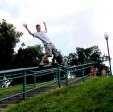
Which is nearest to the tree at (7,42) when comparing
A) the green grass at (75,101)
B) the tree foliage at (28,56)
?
the tree foliage at (28,56)

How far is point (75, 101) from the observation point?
12.7m

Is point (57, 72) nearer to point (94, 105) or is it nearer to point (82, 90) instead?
point (82, 90)

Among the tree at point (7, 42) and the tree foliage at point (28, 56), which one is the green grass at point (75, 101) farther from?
the tree foliage at point (28, 56)

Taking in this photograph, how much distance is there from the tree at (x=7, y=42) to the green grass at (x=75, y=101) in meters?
34.3

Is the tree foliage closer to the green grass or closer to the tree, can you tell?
the tree

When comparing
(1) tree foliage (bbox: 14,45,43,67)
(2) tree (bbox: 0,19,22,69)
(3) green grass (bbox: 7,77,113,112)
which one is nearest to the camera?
(3) green grass (bbox: 7,77,113,112)

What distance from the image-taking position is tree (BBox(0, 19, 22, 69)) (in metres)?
48.6

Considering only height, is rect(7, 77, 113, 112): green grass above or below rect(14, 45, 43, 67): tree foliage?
below

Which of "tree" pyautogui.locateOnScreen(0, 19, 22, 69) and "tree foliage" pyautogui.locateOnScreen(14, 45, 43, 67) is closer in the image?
"tree" pyautogui.locateOnScreen(0, 19, 22, 69)

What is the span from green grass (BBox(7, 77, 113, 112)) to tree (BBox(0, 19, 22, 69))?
34319 millimetres

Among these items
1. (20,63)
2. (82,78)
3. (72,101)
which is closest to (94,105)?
(72,101)

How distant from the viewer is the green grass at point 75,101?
463 inches

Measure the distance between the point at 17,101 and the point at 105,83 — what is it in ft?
10.4

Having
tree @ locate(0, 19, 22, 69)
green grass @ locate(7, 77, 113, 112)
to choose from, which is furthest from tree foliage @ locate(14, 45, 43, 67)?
green grass @ locate(7, 77, 113, 112)
